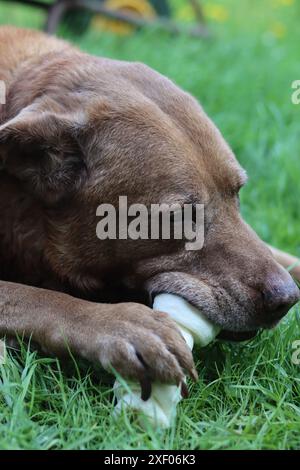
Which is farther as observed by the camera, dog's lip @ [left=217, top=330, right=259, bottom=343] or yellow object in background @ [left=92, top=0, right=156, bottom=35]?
yellow object in background @ [left=92, top=0, right=156, bottom=35]

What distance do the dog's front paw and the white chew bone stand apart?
0.14ft

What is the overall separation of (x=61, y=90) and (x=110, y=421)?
1.36 meters

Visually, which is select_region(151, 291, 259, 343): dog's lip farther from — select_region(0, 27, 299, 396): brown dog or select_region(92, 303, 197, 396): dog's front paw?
select_region(92, 303, 197, 396): dog's front paw

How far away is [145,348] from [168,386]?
15 cm

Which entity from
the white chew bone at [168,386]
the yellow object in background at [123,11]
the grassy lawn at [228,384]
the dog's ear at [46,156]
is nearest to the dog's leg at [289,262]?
the grassy lawn at [228,384]

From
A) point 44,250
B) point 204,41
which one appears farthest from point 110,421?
point 204,41

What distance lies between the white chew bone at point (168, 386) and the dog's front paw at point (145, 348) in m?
0.04

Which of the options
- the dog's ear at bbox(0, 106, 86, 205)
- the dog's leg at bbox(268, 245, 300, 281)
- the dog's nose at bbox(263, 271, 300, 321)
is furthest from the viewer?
the dog's leg at bbox(268, 245, 300, 281)

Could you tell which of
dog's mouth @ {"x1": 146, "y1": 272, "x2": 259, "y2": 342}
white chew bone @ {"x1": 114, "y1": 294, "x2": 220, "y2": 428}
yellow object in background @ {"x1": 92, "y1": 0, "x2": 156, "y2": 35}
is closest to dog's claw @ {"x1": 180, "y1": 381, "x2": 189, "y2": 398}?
white chew bone @ {"x1": 114, "y1": 294, "x2": 220, "y2": 428}

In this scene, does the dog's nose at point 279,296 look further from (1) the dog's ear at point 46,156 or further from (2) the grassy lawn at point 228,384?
(1) the dog's ear at point 46,156

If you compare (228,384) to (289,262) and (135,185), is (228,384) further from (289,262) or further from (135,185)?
(289,262)

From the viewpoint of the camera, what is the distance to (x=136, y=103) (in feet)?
10.7

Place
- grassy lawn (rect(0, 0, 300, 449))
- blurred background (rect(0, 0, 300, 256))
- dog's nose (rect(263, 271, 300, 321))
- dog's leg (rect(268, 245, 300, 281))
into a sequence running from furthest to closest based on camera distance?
blurred background (rect(0, 0, 300, 256)) < dog's leg (rect(268, 245, 300, 281)) < dog's nose (rect(263, 271, 300, 321)) < grassy lawn (rect(0, 0, 300, 449))

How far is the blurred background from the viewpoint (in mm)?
5254
